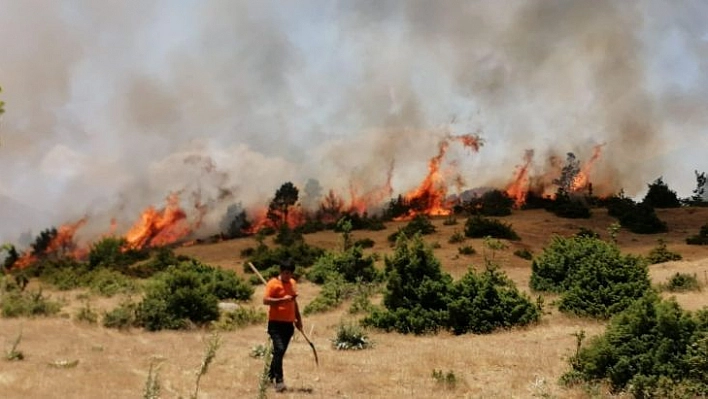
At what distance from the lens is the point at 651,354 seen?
9.50m

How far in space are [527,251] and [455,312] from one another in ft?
79.5

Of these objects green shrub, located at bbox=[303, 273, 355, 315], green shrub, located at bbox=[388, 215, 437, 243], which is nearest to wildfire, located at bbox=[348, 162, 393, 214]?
green shrub, located at bbox=[388, 215, 437, 243]

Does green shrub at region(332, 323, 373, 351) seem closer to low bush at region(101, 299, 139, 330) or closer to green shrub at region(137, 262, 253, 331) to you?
green shrub at region(137, 262, 253, 331)

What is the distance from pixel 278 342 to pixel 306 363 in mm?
2645

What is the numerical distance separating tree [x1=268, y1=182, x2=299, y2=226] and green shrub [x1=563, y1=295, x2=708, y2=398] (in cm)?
6497

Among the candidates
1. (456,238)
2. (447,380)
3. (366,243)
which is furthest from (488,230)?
(447,380)

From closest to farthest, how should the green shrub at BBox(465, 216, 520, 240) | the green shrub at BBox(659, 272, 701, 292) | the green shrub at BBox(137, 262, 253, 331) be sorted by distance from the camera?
the green shrub at BBox(137, 262, 253, 331) < the green shrub at BBox(659, 272, 701, 292) < the green shrub at BBox(465, 216, 520, 240)

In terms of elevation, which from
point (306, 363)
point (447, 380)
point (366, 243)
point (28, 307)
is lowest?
point (306, 363)

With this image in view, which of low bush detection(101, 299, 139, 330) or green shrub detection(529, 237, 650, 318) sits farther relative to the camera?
low bush detection(101, 299, 139, 330)

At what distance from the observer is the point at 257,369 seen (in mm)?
11727

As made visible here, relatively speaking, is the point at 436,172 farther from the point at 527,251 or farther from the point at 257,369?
the point at 257,369

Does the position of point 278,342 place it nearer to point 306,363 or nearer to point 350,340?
point 306,363

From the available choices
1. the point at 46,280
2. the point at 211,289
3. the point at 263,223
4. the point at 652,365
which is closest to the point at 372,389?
the point at 652,365

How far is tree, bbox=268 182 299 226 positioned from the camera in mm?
74375
